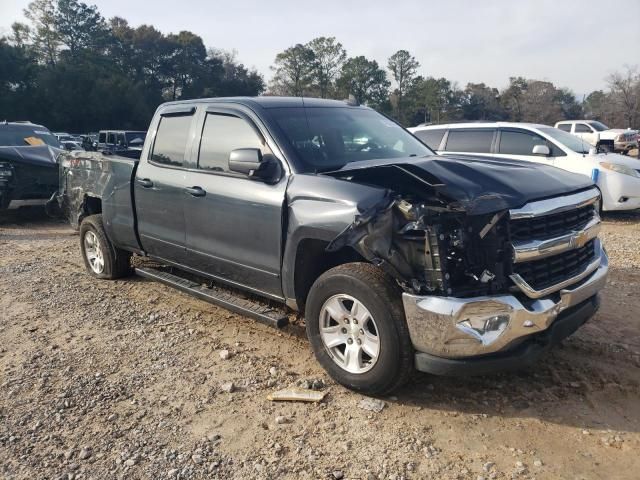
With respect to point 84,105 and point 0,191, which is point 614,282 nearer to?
point 0,191

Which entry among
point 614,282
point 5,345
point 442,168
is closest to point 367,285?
point 442,168

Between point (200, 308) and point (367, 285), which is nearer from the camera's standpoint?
point (367, 285)

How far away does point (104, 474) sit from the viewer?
293 centimetres

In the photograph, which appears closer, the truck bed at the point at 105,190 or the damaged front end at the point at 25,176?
the truck bed at the point at 105,190

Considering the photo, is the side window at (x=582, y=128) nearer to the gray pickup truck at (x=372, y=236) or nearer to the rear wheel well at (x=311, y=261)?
the gray pickup truck at (x=372, y=236)

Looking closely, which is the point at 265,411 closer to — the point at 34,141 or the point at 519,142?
the point at 519,142

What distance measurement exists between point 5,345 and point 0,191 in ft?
20.9

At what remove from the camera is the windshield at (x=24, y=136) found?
1102cm

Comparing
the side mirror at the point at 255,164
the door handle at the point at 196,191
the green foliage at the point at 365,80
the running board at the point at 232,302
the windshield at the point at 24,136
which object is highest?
the green foliage at the point at 365,80

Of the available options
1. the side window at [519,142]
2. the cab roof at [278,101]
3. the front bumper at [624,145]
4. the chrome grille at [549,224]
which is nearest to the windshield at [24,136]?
the cab roof at [278,101]

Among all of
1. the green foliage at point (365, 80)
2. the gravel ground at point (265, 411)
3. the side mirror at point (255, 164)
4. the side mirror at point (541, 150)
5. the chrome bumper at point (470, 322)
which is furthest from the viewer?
the green foliage at point (365, 80)

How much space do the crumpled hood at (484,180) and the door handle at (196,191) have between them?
1242mm

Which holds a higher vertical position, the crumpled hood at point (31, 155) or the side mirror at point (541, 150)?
the crumpled hood at point (31, 155)

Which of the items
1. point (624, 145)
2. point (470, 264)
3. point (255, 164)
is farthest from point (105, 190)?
point (624, 145)
